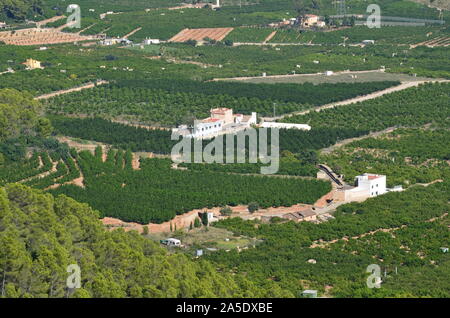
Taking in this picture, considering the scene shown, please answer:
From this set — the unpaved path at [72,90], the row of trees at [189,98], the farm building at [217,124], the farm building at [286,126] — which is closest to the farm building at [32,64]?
the unpaved path at [72,90]

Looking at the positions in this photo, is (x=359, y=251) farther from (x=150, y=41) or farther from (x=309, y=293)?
(x=150, y=41)

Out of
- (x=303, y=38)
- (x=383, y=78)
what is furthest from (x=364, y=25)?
(x=383, y=78)

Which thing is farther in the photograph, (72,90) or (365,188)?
(72,90)

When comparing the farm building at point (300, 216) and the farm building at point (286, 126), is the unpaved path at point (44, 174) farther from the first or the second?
the farm building at point (286, 126)

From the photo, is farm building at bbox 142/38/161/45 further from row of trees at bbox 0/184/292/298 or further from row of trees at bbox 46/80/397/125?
row of trees at bbox 0/184/292/298

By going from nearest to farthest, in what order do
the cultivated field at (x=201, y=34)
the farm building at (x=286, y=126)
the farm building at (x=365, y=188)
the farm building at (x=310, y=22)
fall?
the farm building at (x=365, y=188), the farm building at (x=286, y=126), the cultivated field at (x=201, y=34), the farm building at (x=310, y=22)

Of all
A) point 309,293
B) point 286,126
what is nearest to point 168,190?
point 309,293

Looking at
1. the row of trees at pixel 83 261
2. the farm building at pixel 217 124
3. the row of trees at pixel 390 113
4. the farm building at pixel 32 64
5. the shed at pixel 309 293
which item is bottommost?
the row of trees at pixel 390 113

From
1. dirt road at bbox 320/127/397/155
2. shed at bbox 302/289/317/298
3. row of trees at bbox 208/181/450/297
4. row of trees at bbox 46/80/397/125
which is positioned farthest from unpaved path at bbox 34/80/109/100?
shed at bbox 302/289/317/298
